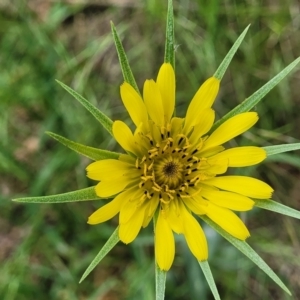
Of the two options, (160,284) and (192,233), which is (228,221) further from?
(160,284)

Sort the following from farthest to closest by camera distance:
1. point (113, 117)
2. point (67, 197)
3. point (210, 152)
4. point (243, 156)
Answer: point (113, 117) < point (210, 152) < point (243, 156) < point (67, 197)

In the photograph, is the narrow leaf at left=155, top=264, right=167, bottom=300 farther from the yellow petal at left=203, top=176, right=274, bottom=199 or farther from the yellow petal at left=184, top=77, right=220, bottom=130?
the yellow petal at left=184, top=77, right=220, bottom=130

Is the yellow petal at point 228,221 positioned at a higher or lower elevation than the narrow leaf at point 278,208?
lower

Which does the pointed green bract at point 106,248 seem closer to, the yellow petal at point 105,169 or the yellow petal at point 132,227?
the yellow petal at point 132,227

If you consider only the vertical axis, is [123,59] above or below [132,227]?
above

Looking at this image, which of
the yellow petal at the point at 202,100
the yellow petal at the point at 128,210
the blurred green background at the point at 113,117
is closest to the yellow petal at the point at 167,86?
the yellow petal at the point at 202,100

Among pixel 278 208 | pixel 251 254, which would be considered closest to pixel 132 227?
pixel 251 254
